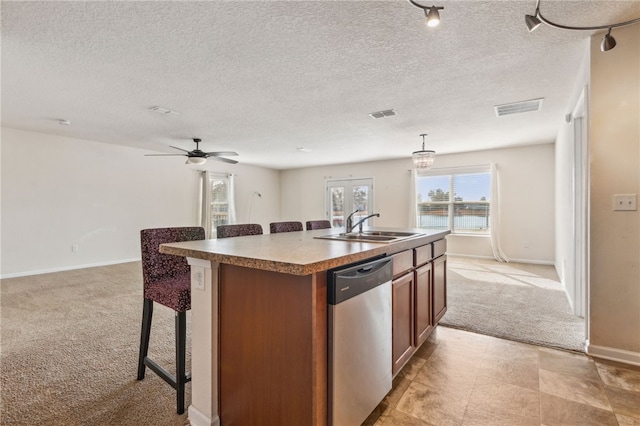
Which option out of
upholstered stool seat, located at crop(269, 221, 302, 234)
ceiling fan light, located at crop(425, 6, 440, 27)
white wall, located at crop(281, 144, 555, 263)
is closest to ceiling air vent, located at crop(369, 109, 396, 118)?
upholstered stool seat, located at crop(269, 221, 302, 234)

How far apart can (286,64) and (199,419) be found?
2.57 meters

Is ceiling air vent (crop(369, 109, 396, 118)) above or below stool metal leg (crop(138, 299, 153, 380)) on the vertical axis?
above

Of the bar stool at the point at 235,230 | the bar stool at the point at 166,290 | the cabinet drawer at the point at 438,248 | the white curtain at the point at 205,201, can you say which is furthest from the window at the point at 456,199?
the bar stool at the point at 166,290

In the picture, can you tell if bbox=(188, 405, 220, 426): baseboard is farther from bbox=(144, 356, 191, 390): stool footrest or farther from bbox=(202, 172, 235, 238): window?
bbox=(202, 172, 235, 238): window

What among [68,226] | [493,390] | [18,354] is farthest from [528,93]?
[68,226]

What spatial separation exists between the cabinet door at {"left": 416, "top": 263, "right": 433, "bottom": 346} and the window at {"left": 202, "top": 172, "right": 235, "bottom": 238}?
5.81 meters

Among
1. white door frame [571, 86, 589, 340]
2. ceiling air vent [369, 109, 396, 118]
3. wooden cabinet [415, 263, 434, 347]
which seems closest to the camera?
wooden cabinet [415, 263, 434, 347]

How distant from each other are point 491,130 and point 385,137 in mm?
1628

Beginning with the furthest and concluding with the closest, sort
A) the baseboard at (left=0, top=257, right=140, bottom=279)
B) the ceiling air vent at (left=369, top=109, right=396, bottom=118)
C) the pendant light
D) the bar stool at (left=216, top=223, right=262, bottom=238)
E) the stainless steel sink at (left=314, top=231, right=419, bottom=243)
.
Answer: the baseboard at (left=0, top=257, right=140, bottom=279) < the pendant light < the ceiling air vent at (left=369, top=109, right=396, bottom=118) < the bar stool at (left=216, top=223, right=262, bottom=238) < the stainless steel sink at (left=314, top=231, right=419, bottom=243)

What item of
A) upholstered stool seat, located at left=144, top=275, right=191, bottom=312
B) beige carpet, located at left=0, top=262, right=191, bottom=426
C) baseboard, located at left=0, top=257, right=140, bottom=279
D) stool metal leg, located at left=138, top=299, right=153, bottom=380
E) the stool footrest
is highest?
upholstered stool seat, located at left=144, top=275, right=191, bottom=312

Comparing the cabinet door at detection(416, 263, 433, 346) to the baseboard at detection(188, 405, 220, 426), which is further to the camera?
the cabinet door at detection(416, 263, 433, 346)

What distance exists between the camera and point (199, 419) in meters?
1.49

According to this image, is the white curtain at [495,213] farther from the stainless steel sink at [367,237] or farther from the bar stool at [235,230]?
the bar stool at [235,230]

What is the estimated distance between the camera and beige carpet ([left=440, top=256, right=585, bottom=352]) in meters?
2.57
